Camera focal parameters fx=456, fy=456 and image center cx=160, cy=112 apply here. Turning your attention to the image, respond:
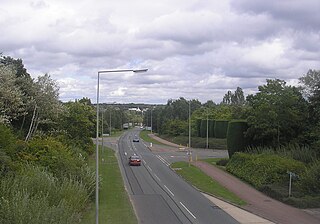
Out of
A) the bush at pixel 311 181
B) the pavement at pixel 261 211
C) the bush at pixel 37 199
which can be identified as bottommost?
the pavement at pixel 261 211

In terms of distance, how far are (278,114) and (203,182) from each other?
14105 millimetres

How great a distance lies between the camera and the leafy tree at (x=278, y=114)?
52.1m

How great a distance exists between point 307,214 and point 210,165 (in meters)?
28.1

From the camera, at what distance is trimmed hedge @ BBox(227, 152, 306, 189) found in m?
42.0

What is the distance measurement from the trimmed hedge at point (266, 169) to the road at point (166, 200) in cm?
656

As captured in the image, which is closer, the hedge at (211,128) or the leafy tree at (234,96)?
the hedge at (211,128)

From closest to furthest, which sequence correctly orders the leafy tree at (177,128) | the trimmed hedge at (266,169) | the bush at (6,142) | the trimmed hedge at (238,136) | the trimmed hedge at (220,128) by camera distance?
the bush at (6,142) → the trimmed hedge at (266,169) → the trimmed hedge at (238,136) → the trimmed hedge at (220,128) → the leafy tree at (177,128)

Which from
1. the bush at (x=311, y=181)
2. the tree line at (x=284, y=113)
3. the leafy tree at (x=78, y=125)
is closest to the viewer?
the bush at (x=311, y=181)

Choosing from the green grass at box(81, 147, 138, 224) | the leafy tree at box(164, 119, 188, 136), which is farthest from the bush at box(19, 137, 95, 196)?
the leafy tree at box(164, 119, 188, 136)

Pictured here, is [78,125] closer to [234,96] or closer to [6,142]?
[6,142]

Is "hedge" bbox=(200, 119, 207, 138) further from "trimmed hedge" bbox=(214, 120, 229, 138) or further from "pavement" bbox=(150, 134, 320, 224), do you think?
"pavement" bbox=(150, 134, 320, 224)

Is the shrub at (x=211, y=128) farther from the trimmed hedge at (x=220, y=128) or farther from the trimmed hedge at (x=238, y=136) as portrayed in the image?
the trimmed hedge at (x=238, y=136)

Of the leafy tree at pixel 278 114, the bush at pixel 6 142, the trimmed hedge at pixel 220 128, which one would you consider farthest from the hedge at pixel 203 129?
the bush at pixel 6 142

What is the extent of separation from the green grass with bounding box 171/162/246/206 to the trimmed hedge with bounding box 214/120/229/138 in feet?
122
